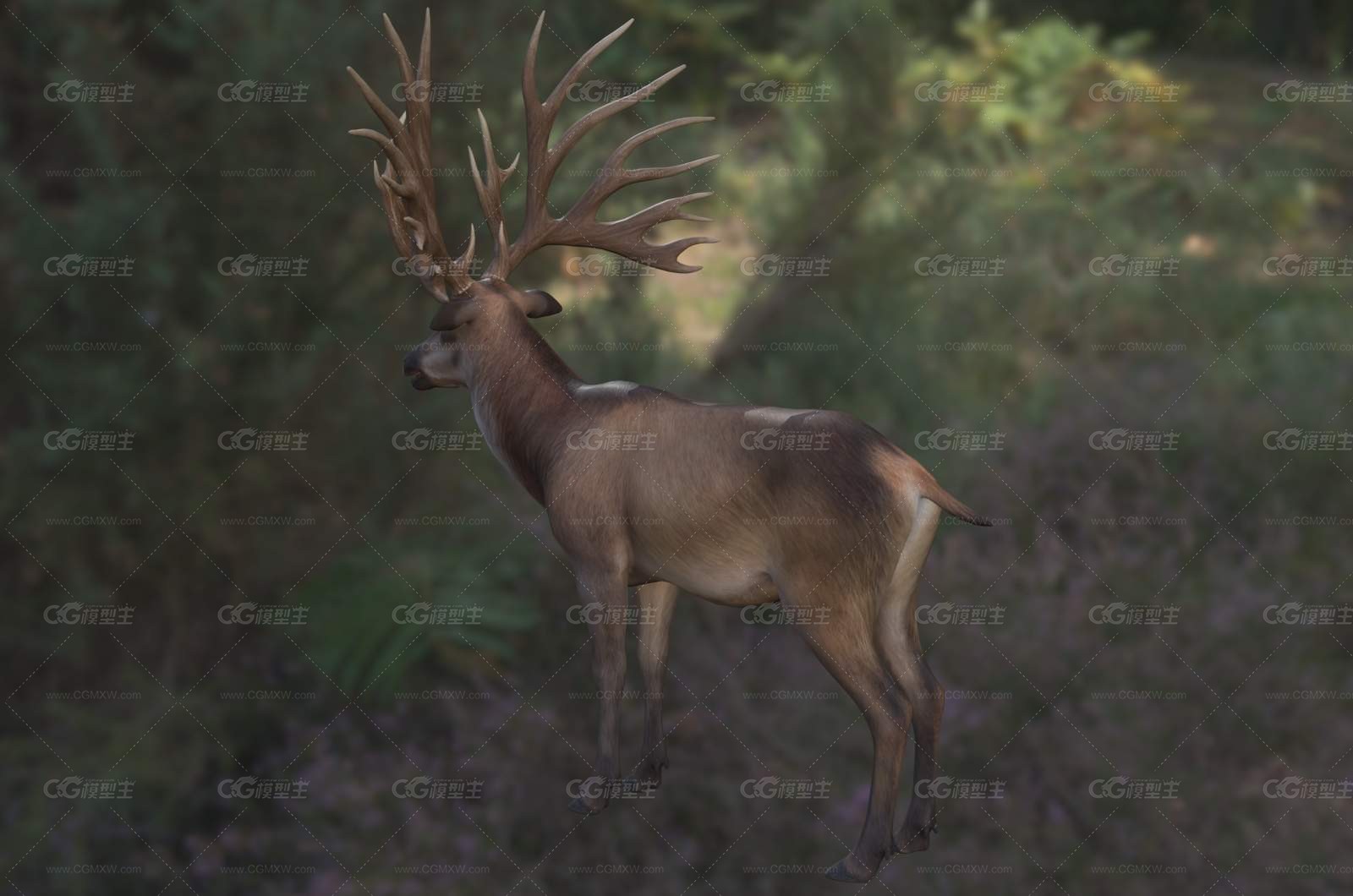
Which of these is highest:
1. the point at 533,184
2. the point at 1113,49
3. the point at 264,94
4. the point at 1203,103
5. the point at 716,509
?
the point at 533,184

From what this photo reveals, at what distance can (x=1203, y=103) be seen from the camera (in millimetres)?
22172

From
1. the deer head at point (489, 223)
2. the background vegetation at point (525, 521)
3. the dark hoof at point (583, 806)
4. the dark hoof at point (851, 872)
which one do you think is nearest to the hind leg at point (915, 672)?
the dark hoof at point (851, 872)

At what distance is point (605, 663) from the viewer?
4.56 metres

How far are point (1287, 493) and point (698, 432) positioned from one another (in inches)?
426

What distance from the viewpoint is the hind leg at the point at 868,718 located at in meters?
4.20

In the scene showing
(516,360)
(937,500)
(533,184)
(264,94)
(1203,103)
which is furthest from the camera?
(1203,103)

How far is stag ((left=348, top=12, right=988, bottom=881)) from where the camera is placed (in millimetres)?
4238

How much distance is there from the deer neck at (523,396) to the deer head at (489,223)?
33mm

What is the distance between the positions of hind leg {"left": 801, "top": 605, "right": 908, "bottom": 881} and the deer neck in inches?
38.7

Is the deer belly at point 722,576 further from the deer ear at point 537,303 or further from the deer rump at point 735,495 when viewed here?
the deer ear at point 537,303

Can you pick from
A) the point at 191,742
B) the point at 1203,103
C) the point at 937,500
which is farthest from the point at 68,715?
the point at 1203,103

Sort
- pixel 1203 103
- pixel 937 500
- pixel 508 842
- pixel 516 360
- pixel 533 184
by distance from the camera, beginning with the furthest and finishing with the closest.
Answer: pixel 1203 103, pixel 508 842, pixel 533 184, pixel 516 360, pixel 937 500

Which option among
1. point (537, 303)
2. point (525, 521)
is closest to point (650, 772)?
point (537, 303)

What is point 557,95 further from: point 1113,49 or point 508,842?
point 1113,49
